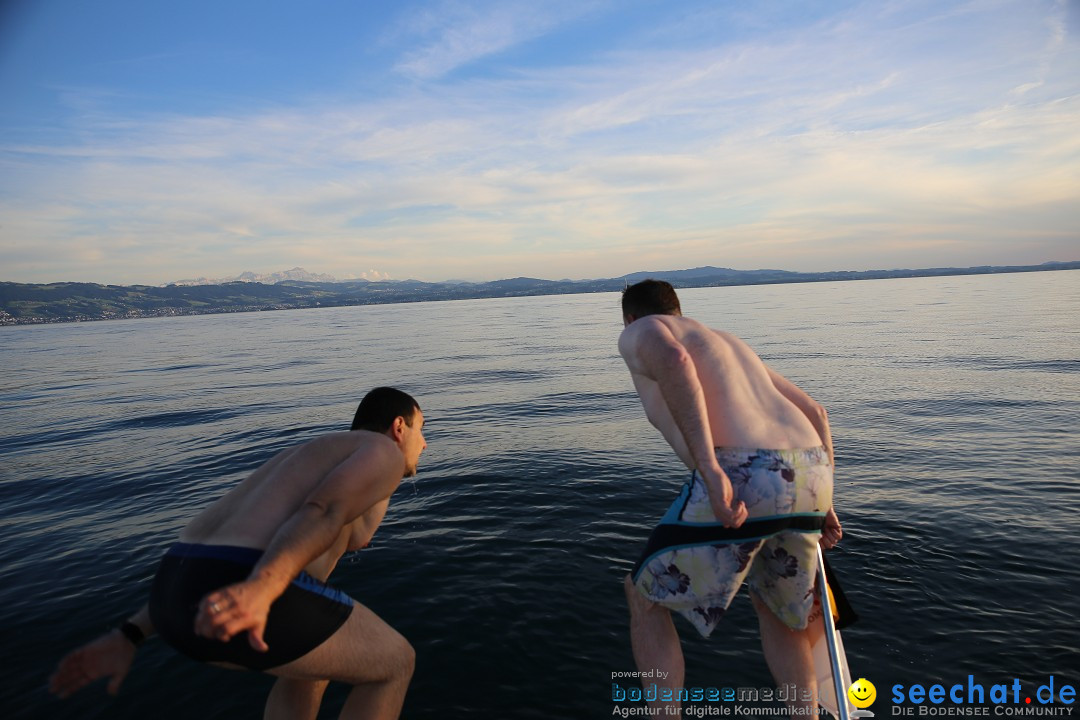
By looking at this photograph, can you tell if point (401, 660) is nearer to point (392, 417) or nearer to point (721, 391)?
point (392, 417)

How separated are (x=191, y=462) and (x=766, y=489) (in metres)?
12.5

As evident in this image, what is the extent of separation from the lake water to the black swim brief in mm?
2030

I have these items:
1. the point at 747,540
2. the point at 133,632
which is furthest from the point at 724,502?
the point at 133,632

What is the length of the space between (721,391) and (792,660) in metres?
1.77

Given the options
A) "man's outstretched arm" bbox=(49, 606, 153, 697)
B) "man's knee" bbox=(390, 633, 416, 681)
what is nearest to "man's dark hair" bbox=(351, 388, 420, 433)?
"man's knee" bbox=(390, 633, 416, 681)

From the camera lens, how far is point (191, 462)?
1211 centimetres

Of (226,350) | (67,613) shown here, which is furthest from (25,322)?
(67,613)

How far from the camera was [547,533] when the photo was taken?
749cm

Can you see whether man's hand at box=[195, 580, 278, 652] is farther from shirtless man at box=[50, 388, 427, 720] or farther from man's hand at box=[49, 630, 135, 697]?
man's hand at box=[49, 630, 135, 697]

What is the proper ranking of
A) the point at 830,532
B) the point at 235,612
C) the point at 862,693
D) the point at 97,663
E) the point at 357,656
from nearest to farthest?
the point at 235,612, the point at 97,663, the point at 357,656, the point at 830,532, the point at 862,693

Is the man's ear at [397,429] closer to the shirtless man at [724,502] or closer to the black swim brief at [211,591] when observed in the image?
the black swim brief at [211,591]

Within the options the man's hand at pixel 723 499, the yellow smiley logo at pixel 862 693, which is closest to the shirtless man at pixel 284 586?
the man's hand at pixel 723 499

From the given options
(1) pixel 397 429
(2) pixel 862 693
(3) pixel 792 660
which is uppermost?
(1) pixel 397 429

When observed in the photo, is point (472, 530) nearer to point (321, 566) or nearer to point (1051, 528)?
point (321, 566)
